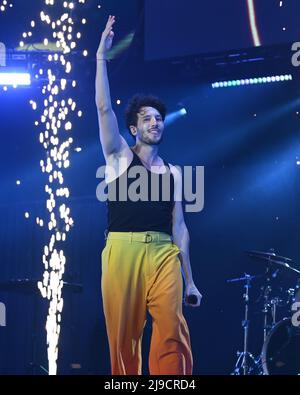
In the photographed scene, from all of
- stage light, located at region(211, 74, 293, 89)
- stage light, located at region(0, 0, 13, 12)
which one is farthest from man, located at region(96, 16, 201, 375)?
stage light, located at region(0, 0, 13, 12)

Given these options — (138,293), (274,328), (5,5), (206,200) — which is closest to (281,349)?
(274,328)

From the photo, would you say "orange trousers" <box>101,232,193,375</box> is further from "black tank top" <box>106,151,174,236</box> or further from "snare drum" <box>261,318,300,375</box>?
"snare drum" <box>261,318,300,375</box>

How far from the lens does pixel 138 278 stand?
411 cm

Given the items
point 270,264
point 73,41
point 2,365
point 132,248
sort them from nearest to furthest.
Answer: point 132,248
point 270,264
point 73,41
point 2,365

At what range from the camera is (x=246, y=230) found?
6.54 meters

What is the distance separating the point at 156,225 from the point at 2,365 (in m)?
3.29

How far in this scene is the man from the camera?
4043 millimetres

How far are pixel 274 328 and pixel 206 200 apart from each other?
1400 millimetres

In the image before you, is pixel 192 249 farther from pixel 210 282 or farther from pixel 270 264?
pixel 270 264

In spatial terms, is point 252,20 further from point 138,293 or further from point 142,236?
point 138,293

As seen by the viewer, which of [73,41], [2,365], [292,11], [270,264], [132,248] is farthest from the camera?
[2,365]

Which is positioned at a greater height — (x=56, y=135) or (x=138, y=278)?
(x=56, y=135)

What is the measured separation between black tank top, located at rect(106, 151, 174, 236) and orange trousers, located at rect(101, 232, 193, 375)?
0.05m
